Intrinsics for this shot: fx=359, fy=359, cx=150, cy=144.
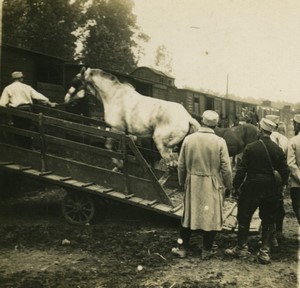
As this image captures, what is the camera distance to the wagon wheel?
20.0 ft

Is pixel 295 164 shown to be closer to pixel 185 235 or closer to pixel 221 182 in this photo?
pixel 221 182

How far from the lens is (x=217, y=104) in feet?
98.6

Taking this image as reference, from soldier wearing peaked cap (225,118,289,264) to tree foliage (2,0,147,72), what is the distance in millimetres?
3732

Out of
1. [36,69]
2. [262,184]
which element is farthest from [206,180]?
[36,69]

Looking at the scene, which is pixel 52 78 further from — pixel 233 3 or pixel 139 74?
pixel 139 74

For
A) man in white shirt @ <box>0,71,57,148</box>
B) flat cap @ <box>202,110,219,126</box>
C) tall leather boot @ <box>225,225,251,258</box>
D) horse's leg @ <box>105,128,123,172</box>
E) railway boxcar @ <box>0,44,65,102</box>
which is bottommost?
tall leather boot @ <box>225,225,251,258</box>

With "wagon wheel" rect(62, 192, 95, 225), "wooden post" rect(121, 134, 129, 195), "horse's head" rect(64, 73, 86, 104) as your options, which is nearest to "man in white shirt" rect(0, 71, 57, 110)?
"horse's head" rect(64, 73, 86, 104)

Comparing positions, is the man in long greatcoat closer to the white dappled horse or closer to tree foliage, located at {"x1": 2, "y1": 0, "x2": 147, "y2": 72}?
the white dappled horse

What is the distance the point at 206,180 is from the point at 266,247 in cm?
116

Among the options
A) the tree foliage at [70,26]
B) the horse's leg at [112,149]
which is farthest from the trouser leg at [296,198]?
the tree foliage at [70,26]

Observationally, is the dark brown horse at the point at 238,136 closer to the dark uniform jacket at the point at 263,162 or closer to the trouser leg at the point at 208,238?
the dark uniform jacket at the point at 263,162

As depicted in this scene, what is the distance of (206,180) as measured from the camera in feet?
15.0

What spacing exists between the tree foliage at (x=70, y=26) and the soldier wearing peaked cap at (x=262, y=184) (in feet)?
12.2

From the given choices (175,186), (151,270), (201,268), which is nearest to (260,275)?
(201,268)
